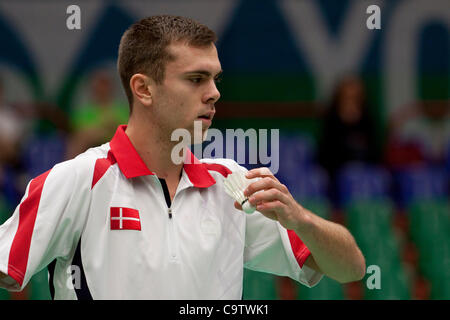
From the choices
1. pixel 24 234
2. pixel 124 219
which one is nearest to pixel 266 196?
pixel 124 219

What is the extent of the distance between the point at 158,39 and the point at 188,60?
15cm

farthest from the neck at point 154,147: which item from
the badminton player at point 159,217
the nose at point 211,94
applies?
the nose at point 211,94

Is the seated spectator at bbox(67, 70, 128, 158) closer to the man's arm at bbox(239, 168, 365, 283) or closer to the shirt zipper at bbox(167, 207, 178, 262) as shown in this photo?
the shirt zipper at bbox(167, 207, 178, 262)

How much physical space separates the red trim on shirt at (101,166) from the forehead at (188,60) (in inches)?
16.2

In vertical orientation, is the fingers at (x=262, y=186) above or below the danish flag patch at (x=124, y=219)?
above

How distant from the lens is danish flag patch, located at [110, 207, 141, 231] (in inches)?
106

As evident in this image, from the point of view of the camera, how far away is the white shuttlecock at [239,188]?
261 cm

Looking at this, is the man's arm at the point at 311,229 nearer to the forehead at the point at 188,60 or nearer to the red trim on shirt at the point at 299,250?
the red trim on shirt at the point at 299,250

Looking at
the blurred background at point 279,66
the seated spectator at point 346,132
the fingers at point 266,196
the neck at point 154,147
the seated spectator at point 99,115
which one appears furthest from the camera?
the blurred background at point 279,66

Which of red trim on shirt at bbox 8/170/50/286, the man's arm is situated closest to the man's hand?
the man's arm

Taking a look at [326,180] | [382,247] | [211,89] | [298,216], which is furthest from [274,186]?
[326,180]

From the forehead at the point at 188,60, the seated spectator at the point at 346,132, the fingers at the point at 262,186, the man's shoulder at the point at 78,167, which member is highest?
the seated spectator at the point at 346,132

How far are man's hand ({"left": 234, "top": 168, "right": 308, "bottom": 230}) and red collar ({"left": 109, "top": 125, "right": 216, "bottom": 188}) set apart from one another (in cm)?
36

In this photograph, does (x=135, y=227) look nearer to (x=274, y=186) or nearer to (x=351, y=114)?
(x=274, y=186)
